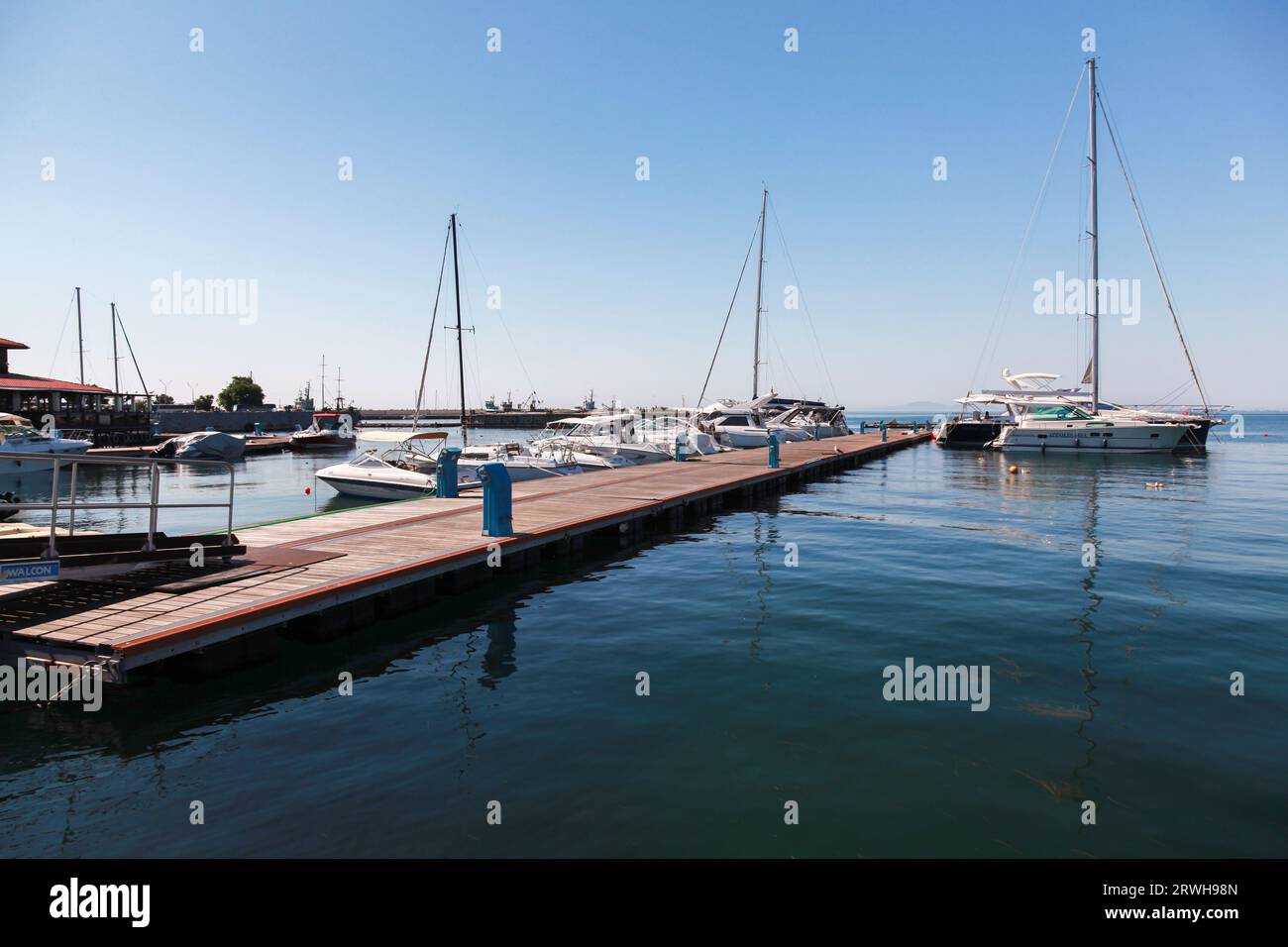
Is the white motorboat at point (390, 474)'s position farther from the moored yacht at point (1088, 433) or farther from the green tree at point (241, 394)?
the green tree at point (241, 394)

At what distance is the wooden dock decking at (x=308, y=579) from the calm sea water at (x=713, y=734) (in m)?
0.80

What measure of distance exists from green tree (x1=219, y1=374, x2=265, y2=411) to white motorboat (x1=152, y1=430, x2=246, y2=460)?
2975 inches

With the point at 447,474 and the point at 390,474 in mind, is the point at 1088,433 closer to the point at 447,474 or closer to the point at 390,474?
the point at 390,474

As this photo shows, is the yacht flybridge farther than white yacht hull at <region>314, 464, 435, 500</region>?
Yes

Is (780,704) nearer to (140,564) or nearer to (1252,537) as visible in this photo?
(140,564)

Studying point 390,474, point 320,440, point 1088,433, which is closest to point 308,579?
point 390,474

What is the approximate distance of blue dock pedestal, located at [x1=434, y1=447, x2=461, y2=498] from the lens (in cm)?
2183

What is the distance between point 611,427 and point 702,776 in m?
30.4

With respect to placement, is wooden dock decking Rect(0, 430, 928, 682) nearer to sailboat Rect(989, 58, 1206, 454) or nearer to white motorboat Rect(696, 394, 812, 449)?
white motorboat Rect(696, 394, 812, 449)

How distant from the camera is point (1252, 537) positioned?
20688 mm

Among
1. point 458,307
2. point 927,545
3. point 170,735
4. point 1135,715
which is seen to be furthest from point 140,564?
point 458,307

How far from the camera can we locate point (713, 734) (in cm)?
810

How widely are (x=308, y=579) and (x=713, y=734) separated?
263 inches

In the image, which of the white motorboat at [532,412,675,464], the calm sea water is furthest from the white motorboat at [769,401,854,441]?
the calm sea water
